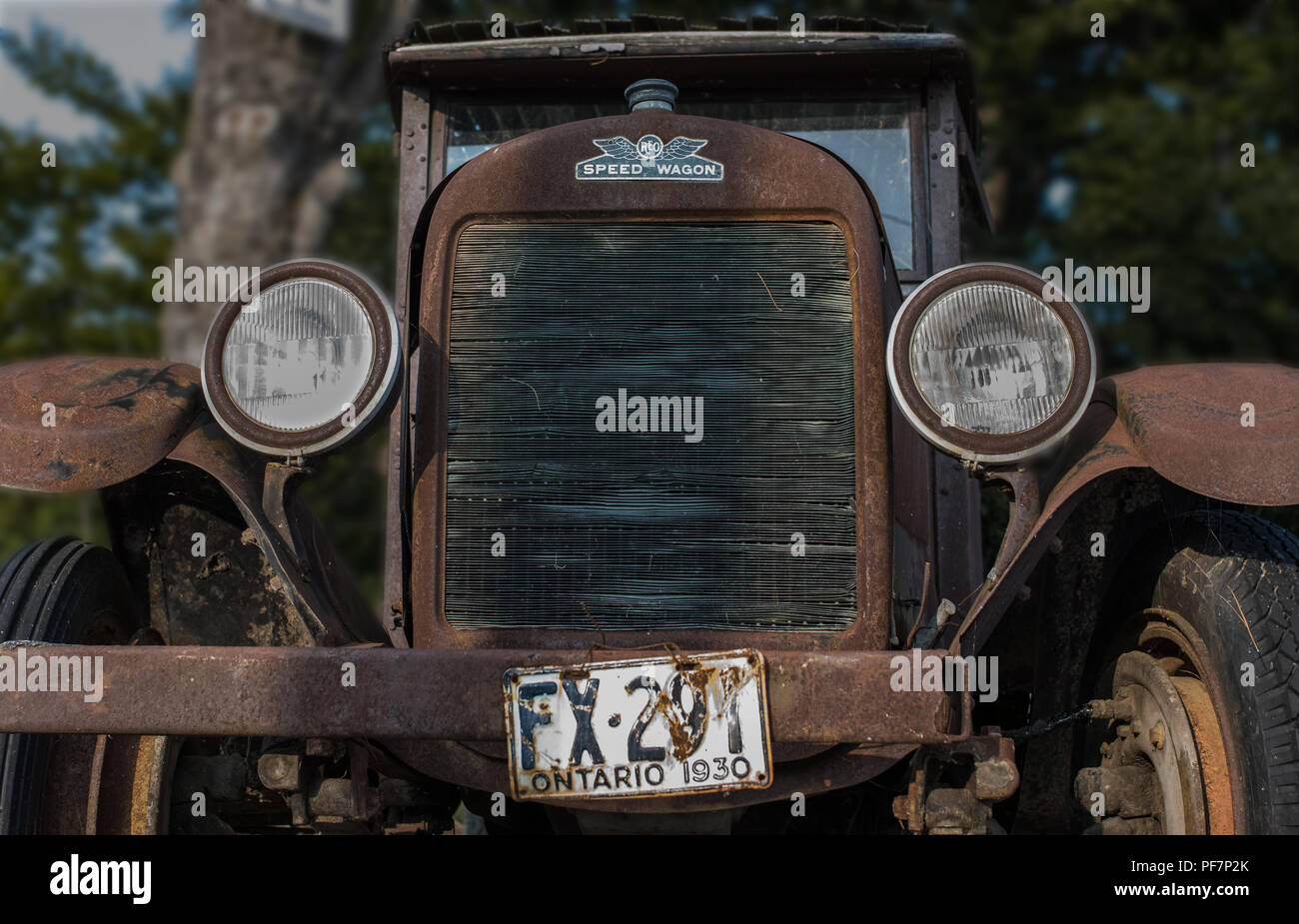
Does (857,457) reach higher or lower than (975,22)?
lower

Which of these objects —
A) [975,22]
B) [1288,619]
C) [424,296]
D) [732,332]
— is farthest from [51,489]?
[975,22]

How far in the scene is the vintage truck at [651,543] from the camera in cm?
241

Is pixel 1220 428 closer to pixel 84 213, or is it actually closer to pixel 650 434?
pixel 650 434

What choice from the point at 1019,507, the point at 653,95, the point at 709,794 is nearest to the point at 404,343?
the point at 653,95

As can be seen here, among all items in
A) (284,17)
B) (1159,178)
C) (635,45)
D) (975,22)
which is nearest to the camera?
(635,45)

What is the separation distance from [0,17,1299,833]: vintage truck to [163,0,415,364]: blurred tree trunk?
6660 millimetres

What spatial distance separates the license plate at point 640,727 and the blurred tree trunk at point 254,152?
7408mm

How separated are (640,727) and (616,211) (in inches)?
44.5

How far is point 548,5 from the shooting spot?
14930 millimetres

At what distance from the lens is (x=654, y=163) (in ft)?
9.70

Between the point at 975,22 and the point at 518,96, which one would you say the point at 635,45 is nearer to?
the point at 518,96

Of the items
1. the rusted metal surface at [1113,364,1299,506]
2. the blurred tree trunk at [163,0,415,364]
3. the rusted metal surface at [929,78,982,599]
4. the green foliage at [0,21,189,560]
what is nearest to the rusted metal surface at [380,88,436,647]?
the rusted metal surface at [929,78,982,599]
